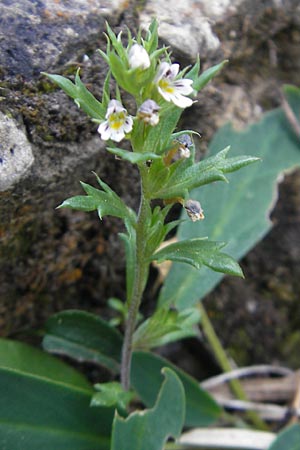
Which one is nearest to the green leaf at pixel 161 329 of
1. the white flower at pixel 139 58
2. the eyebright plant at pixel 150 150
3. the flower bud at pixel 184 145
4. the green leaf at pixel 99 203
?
the eyebright plant at pixel 150 150

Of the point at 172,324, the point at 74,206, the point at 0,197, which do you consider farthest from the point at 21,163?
the point at 172,324

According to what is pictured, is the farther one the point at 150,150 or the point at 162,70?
the point at 150,150

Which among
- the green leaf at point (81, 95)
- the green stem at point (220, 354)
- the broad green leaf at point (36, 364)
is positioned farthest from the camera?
the green stem at point (220, 354)

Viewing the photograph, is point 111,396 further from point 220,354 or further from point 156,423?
point 220,354

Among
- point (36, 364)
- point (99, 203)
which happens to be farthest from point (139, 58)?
point (36, 364)

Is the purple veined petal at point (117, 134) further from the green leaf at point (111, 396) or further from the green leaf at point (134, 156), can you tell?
the green leaf at point (111, 396)

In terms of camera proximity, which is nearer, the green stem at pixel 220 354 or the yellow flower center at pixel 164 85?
the yellow flower center at pixel 164 85

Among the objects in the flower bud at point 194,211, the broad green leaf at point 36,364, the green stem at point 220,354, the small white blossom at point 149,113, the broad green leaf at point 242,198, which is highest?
the small white blossom at point 149,113
